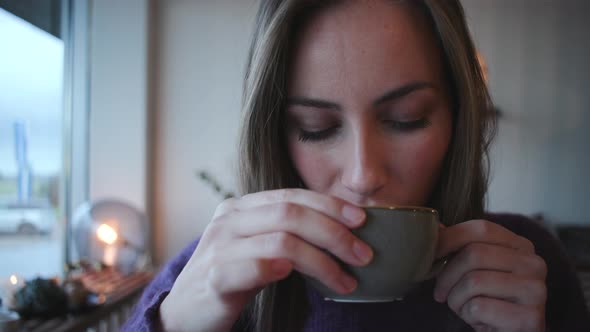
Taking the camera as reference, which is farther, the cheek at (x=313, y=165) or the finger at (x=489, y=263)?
the cheek at (x=313, y=165)

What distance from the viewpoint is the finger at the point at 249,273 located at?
0.43 metres

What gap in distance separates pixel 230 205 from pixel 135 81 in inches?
92.3

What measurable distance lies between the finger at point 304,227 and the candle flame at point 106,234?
1.44m

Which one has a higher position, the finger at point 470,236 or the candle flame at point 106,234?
the finger at point 470,236

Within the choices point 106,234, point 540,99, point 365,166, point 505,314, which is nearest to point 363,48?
point 365,166

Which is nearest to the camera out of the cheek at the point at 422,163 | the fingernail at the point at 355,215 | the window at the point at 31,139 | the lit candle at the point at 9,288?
the fingernail at the point at 355,215

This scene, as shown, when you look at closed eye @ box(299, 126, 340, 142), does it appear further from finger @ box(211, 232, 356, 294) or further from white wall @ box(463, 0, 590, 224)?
white wall @ box(463, 0, 590, 224)

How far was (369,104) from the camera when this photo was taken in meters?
0.62

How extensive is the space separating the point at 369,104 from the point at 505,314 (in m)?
0.36

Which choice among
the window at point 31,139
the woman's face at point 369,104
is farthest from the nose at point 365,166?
the window at point 31,139

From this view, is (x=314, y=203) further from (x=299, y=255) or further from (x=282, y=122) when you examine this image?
(x=282, y=122)

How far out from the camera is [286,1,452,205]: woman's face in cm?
62

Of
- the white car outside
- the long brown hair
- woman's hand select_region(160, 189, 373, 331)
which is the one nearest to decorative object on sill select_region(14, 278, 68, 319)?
the white car outside

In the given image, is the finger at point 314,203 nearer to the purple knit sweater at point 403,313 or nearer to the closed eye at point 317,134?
the closed eye at point 317,134
